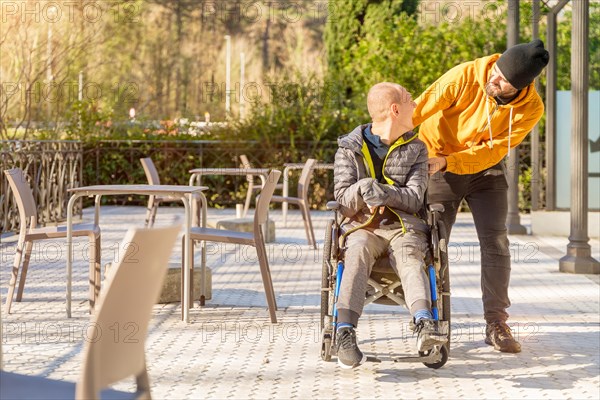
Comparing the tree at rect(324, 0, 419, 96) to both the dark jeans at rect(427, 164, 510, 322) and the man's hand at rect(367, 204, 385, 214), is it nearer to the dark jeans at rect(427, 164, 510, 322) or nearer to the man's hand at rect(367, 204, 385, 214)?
the dark jeans at rect(427, 164, 510, 322)

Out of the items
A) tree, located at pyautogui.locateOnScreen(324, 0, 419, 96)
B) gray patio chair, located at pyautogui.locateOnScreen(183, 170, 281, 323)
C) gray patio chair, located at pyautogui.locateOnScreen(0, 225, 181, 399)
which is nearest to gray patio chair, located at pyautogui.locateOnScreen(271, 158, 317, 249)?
gray patio chair, located at pyautogui.locateOnScreen(183, 170, 281, 323)

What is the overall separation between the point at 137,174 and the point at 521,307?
1141cm

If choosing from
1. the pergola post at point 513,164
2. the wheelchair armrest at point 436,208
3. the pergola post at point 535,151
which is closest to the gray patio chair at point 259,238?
the wheelchair armrest at point 436,208

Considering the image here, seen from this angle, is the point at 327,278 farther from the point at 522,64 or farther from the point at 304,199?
the point at 304,199

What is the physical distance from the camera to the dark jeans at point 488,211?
6230mm

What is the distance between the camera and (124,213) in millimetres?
16672

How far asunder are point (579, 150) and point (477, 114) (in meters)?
4.09

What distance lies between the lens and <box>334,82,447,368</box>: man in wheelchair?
557cm

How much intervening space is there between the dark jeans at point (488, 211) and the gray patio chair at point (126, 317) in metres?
3.45

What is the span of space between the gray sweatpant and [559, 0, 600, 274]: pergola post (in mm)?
4471

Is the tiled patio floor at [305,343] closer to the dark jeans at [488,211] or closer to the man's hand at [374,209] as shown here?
the dark jeans at [488,211]

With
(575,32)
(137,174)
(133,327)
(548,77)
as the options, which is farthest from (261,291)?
(137,174)

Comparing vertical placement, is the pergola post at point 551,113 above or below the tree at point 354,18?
below

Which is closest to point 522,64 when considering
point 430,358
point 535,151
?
point 430,358
